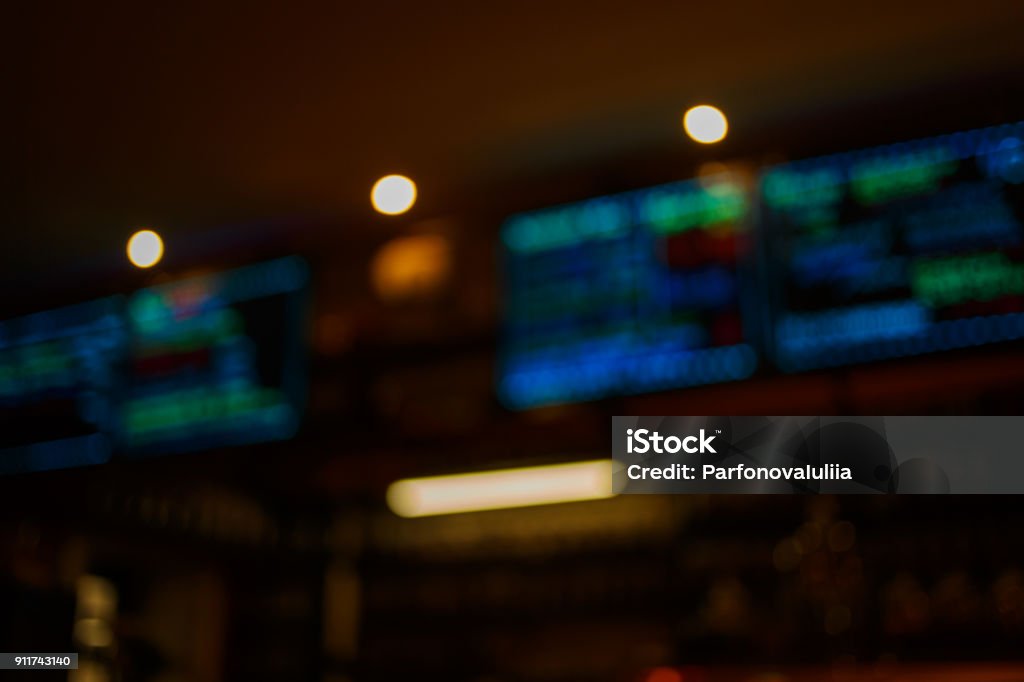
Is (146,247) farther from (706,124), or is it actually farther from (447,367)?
(706,124)

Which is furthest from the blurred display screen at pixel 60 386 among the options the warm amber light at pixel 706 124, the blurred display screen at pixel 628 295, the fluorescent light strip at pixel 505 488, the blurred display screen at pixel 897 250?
the blurred display screen at pixel 897 250

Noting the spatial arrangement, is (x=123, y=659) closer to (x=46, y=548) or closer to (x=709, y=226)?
(x=46, y=548)

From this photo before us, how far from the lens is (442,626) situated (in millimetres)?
4438

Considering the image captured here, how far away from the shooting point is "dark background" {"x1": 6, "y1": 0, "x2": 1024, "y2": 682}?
7.93 feet

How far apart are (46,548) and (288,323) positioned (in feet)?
4.55

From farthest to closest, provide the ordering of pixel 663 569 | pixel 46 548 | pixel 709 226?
pixel 663 569 → pixel 46 548 → pixel 709 226

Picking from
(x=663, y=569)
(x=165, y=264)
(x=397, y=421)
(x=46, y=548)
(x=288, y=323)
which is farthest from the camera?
(x=663, y=569)

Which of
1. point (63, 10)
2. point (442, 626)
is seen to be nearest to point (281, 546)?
point (442, 626)

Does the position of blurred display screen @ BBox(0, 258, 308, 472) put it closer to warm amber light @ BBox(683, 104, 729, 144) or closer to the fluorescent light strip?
warm amber light @ BBox(683, 104, 729, 144)

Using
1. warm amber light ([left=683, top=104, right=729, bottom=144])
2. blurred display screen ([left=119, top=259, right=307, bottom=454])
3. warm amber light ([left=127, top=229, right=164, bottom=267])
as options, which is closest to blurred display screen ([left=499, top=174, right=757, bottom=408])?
warm amber light ([left=683, top=104, right=729, bottom=144])

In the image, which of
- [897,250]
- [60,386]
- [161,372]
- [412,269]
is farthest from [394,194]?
[897,250]

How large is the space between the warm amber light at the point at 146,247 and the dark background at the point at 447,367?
0.06 meters

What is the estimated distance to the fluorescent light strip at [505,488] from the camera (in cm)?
400

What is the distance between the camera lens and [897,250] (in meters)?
2.28
